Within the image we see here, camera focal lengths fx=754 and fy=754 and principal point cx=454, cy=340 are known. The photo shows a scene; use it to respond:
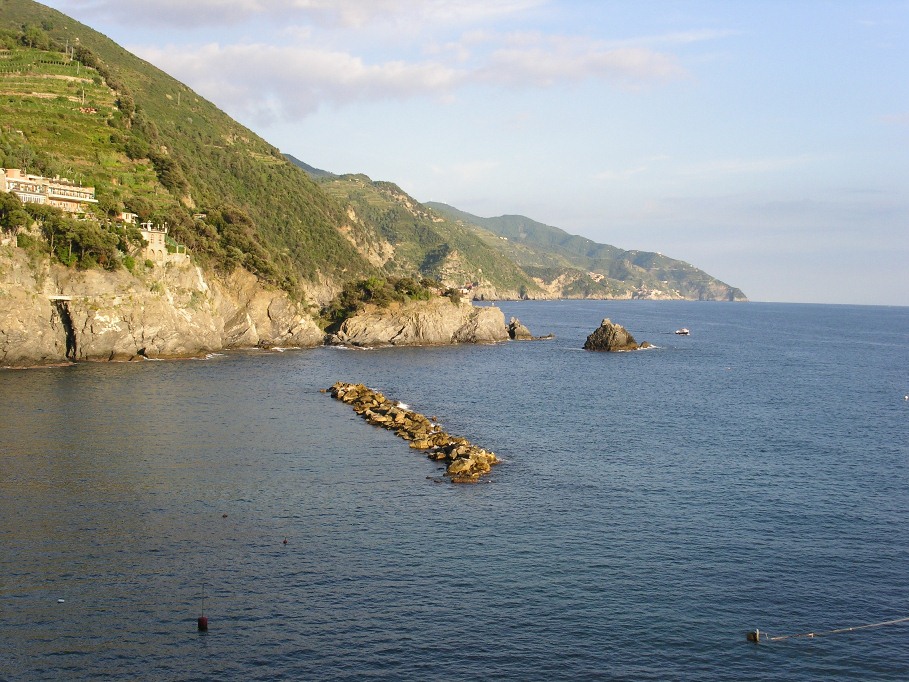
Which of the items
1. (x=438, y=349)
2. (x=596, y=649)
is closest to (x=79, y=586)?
(x=596, y=649)

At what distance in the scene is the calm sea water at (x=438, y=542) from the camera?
104 feet

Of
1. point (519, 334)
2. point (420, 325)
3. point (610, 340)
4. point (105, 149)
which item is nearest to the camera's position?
point (105, 149)

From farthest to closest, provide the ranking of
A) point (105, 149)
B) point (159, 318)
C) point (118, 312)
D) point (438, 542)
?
1. point (105, 149)
2. point (159, 318)
3. point (118, 312)
4. point (438, 542)

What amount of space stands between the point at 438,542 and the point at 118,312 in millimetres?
76393

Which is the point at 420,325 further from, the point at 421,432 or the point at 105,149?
the point at 421,432

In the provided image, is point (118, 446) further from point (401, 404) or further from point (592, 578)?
point (592, 578)

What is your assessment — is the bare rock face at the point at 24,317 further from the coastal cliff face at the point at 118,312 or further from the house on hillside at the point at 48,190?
the house on hillside at the point at 48,190

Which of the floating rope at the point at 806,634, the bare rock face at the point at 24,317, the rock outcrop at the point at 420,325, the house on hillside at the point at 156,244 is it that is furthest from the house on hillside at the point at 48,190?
the floating rope at the point at 806,634

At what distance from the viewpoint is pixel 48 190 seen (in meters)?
106

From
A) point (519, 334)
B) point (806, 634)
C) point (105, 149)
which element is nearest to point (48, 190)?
point (105, 149)

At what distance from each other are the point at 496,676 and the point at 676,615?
1009 centimetres

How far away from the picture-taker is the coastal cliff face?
9400cm

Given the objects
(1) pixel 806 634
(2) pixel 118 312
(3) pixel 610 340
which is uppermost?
(2) pixel 118 312

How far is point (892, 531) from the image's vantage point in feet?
151
